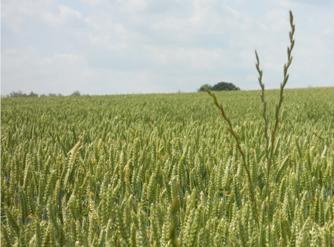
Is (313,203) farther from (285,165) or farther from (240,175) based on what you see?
(285,165)

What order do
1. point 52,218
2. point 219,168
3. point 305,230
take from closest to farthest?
point 305,230 → point 52,218 → point 219,168

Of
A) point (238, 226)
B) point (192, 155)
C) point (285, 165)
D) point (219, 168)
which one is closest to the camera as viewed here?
point (238, 226)

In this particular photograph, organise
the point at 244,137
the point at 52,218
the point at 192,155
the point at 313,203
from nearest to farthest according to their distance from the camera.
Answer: the point at 52,218 < the point at 313,203 < the point at 192,155 < the point at 244,137

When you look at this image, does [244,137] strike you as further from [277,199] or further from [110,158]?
[277,199]

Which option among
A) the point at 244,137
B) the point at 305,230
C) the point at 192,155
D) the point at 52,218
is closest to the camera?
the point at 305,230

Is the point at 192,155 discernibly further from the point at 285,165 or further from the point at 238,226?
the point at 238,226

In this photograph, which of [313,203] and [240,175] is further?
[240,175]

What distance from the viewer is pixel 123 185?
230 cm

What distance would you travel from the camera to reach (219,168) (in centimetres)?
Result: 220

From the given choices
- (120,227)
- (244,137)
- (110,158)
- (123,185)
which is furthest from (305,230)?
(244,137)

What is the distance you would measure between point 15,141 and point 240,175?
Answer: 7.23ft

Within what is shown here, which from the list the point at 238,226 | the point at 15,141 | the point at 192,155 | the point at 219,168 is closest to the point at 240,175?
the point at 219,168

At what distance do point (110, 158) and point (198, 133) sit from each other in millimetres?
1377

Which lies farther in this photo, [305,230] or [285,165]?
[285,165]
